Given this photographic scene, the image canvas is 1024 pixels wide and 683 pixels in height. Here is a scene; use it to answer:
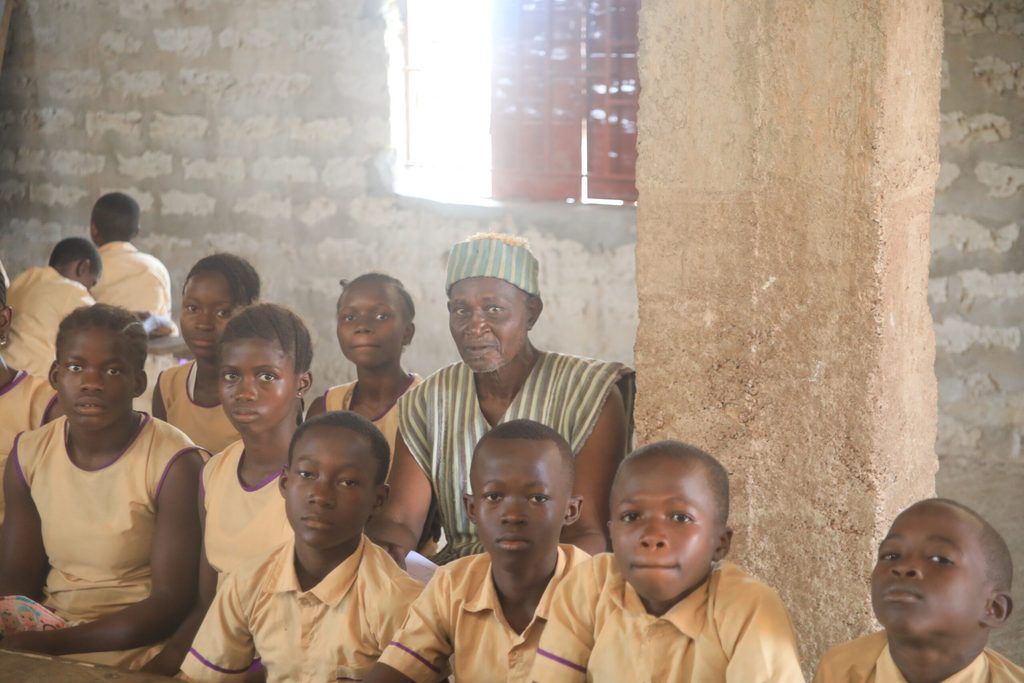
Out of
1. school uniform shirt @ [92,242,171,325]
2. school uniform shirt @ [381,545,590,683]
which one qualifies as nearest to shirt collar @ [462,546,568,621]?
school uniform shirt @ [381,545,590,683]

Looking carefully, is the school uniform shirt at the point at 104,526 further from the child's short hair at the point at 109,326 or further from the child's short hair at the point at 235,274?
the child's short hair at the point at 235,274

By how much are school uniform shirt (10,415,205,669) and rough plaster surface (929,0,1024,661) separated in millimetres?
3230

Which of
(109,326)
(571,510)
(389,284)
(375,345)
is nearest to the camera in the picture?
(571,510)

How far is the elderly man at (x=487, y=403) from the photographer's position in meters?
3.43

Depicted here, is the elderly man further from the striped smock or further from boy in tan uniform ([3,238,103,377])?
boy in tan uniform ([3,238,103,377])

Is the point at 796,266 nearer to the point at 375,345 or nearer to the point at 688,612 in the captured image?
the point at 688,612

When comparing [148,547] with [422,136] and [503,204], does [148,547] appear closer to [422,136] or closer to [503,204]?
[503,204]

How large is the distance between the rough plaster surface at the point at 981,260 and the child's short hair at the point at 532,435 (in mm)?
2918

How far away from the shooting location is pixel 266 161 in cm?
720

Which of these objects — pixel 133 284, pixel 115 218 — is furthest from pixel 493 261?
pixel 115 218

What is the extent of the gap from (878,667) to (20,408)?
270 cm

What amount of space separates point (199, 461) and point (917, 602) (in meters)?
1.92

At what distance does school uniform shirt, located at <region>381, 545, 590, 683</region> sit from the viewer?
2789 mm

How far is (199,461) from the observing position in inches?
138
